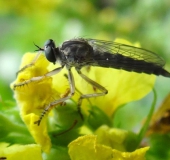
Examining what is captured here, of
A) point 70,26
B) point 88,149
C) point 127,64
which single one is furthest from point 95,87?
point 70,26

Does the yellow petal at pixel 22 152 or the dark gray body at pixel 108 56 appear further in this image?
the dark gray body at pixel 108 56

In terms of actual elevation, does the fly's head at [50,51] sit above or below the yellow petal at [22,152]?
above

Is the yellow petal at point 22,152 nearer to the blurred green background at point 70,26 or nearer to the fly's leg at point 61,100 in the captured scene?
the fly's leg at point 61,100

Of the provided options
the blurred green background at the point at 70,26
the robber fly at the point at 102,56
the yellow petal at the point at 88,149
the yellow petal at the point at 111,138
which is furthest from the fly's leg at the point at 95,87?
the blurred green background at the point at 70,26

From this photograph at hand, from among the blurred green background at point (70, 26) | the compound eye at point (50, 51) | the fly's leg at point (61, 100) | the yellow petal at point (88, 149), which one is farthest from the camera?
the blurred green background at point (70, 26)

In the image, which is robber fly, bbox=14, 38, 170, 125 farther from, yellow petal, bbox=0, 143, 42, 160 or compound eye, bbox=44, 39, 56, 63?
yellow petal, bbox=0, 143, 42, 160

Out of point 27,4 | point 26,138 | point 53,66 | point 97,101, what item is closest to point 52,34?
point 27,4
